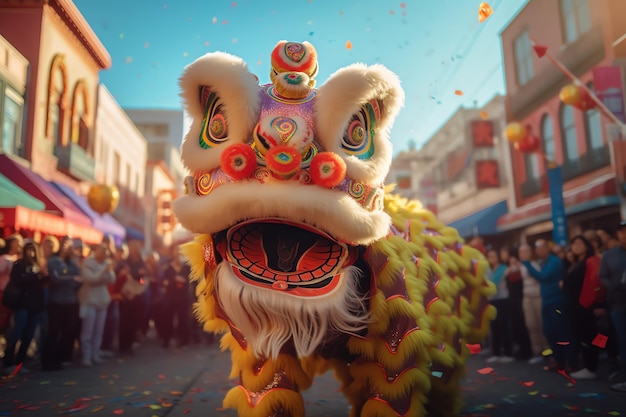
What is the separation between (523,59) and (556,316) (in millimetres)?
9806

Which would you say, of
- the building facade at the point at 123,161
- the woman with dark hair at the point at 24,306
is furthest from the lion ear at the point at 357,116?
the building facade at the point at 123,161

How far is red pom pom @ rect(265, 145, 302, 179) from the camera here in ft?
6.63

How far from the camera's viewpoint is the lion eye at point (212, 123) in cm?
228

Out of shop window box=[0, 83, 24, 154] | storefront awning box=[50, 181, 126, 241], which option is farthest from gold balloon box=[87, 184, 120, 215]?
shop window box=[0, 83, 24, 154]

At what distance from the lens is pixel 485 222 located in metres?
14.7

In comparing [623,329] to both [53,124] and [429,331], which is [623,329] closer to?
[429,331]

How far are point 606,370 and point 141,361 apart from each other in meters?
5.15

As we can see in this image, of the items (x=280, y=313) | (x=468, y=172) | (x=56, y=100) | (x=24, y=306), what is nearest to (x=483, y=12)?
(x=280, y=313)

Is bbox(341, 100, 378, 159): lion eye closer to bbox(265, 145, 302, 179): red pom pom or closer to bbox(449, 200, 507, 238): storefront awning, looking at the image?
bbox(265, 145, 302, 179): red pom pom

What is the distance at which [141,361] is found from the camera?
636 centimetres

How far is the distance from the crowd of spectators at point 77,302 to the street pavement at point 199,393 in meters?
0.37

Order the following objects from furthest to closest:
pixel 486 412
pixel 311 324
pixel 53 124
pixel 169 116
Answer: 1. pixel 169 116
2. pixel 53 124
3. pixel 486 412
4. pixel 311 324

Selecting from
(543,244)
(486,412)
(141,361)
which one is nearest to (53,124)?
(141,361)

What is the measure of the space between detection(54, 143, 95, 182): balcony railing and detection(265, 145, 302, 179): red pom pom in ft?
35.6
